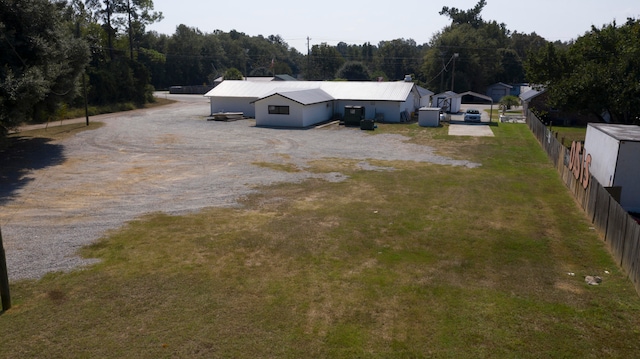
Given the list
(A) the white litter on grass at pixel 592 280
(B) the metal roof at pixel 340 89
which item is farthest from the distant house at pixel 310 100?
(A) the white litter on grass at pixel 592 280

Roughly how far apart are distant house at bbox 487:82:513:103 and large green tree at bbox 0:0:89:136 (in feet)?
247

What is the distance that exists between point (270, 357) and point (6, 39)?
24529 millimetres

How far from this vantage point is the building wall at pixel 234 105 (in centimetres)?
4731

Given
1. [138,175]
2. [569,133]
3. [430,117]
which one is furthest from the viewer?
[430,117]

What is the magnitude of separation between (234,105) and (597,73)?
33.5 metres

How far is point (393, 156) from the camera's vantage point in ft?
87.1

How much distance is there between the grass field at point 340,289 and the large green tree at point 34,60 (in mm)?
12201

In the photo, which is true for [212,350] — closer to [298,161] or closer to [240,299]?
[240,299]

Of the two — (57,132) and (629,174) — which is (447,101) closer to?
(629,174)

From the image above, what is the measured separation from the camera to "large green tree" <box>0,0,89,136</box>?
21.9 meters

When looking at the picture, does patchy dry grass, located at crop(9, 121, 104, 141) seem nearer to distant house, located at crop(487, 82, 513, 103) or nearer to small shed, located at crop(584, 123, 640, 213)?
small shed, located at crop(584, 123, 640, 213)

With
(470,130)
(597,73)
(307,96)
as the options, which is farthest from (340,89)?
(597,73)

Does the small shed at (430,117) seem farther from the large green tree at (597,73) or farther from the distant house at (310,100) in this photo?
the large green tree at (597,73)

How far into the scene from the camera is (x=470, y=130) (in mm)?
38250
